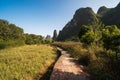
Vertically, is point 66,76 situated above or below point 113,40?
below

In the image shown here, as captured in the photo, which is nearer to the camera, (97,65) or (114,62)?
(114,62)

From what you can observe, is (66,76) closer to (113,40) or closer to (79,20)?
(113,40)

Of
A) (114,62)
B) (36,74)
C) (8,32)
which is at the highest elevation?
(8,32)

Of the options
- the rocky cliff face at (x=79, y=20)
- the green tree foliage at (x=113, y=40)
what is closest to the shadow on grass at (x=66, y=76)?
the green tree foliage at (x=113, y=40)

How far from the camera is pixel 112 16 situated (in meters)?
91.0

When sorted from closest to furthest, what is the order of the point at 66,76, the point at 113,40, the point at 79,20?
the point at 66,76
the point at 113,40
the point at 79,20

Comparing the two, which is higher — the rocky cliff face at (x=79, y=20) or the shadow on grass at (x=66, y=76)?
the rocky cliff face at (x=79, y=20)

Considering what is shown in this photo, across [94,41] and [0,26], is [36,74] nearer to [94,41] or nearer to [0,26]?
[94,41]

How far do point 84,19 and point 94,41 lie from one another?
94.1 metres

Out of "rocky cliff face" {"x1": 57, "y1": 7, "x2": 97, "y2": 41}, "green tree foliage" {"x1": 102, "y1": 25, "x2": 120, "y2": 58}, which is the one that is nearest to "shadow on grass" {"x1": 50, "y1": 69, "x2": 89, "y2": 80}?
"green tree foliage" {"x1": 102, "y1": 25, "x2": 120, "y2": 58}

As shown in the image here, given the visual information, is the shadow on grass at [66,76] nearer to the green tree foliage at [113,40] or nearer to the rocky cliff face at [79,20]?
the green tree foliage at [113,40]

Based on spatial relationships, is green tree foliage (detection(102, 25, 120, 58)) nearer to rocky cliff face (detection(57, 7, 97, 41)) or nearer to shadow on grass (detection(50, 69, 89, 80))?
shadow on grass (detection(50, 69, 89, 80))

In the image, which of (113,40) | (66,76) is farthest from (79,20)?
(66,76)

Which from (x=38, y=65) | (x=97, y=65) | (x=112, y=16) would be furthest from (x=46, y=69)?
(x=112, y=16)
